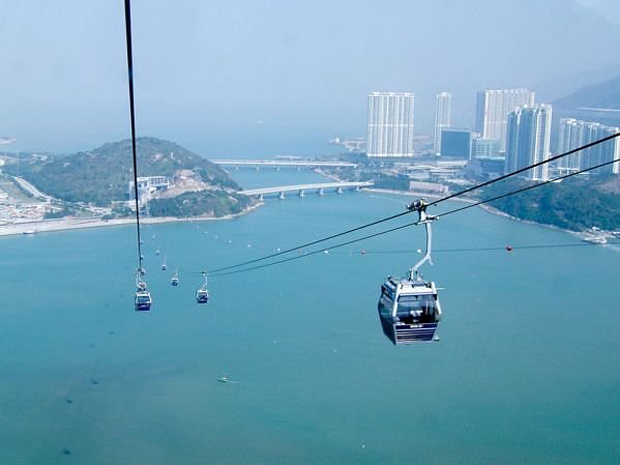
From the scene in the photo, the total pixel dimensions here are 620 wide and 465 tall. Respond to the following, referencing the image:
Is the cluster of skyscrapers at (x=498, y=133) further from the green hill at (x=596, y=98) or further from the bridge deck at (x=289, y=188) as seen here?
the bridge deck at (x=289, y=188)

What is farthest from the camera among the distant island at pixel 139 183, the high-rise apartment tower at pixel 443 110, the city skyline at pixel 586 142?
the high-rise apartment tower at pixel 443 110

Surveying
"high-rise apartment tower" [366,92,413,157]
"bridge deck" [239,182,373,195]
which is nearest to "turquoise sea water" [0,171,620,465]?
"bridge deck" [239,182,373,195]

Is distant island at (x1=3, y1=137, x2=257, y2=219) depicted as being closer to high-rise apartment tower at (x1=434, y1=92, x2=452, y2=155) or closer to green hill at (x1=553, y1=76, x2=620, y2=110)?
high-rise apartment tower at (x1=434, y1=92, x2=452, y2=155)

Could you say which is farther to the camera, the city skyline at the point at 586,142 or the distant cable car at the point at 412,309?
Result: the city skyline at the point at 586,142

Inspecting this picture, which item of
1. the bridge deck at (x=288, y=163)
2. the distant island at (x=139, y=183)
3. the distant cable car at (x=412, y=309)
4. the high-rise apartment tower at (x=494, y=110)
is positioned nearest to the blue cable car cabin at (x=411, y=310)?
the distant cable car at (x=412, y=309)

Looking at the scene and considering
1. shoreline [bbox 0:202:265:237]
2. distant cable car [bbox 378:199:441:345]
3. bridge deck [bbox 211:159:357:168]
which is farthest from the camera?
bridge deck [bbox 211:159:357:168]

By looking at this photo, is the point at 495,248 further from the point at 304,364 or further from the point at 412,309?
the point at 412,309

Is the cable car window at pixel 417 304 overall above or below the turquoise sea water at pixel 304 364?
above
